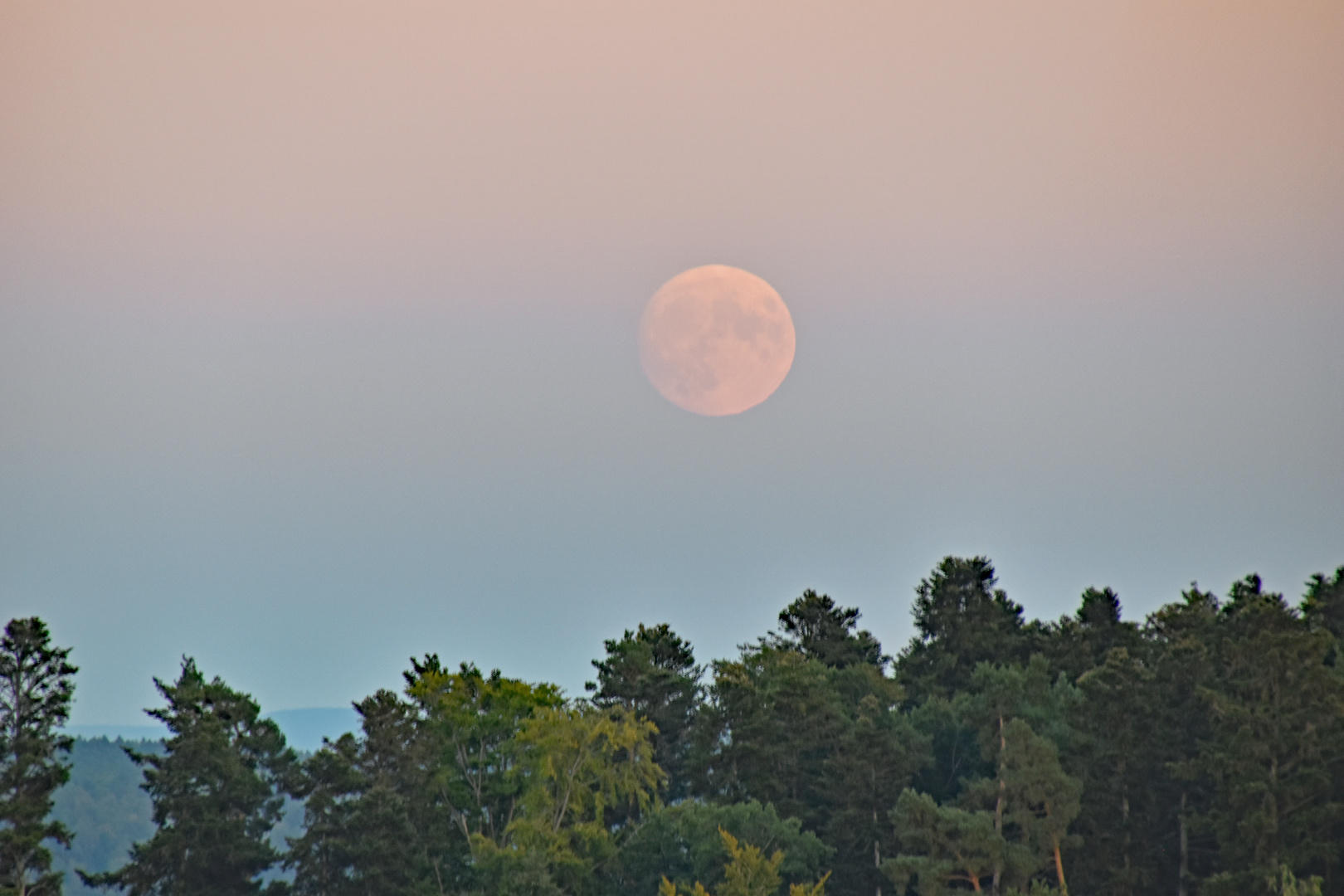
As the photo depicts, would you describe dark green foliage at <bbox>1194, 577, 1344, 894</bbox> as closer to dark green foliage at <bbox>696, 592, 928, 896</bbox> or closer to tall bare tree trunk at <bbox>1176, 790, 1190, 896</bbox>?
tall bare tree trunk at <bbox>1176, 790, 1190, 896</bbox>

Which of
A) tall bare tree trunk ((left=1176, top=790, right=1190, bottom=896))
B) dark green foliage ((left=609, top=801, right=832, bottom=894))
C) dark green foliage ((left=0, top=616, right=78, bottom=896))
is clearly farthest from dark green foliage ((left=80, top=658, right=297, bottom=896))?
tall bare tree trunk ((left=1176, top=790, right=1190, bottom=896))

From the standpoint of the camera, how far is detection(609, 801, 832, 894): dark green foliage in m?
67.2

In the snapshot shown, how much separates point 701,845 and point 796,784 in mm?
12555

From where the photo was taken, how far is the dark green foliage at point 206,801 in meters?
70.1

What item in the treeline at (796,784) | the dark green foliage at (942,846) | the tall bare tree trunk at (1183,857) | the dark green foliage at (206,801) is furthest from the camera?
the dark green foliage at (206,801)

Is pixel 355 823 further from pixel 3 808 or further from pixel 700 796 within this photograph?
pixel 700 796

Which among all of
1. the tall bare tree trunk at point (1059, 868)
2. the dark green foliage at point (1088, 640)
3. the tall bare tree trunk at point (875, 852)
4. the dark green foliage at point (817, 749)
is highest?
the dark green foliage at point (1088, 640)

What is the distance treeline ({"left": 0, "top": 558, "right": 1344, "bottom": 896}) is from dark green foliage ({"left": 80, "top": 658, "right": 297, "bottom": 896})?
13 cm

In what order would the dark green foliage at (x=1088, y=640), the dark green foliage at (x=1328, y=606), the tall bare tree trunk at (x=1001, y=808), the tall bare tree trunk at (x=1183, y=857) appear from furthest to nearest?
1. the dark green foliage at (x=1088, y=640)
2. the dark green foliage at (x=1328, y=606)
3. the tall bare tree trunk at (x=1183, y=857)
4. the tall bare tree trunk at (x=1001, y=808)

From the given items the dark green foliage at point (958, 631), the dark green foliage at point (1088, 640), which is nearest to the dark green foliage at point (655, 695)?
the dark green foliage at point (958, 631)

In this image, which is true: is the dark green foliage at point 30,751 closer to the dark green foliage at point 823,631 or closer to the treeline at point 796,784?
the treeline at point 796,784

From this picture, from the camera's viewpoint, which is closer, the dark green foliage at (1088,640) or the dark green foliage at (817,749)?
the dark green foliage at (817,749)

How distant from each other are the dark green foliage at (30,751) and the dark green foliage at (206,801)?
199 inches

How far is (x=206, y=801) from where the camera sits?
234 feet
